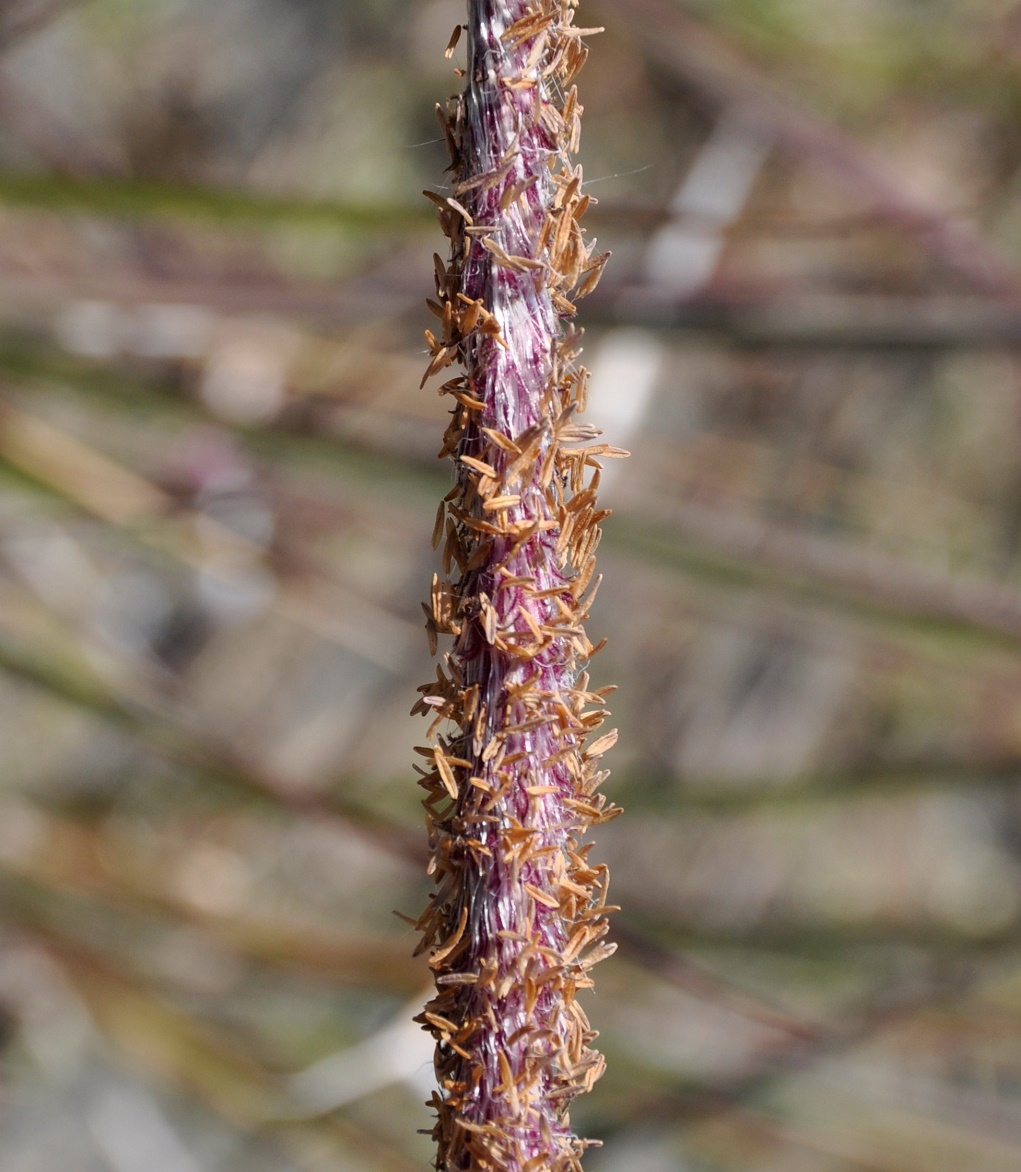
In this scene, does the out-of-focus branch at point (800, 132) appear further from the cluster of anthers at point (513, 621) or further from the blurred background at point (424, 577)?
the cluster of anthers at point (513, 621)

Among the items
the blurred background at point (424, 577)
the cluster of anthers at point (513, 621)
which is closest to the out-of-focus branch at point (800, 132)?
the blurred background at point (424, 577)

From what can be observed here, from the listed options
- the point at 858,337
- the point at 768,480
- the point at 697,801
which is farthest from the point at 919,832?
the point at 858,337

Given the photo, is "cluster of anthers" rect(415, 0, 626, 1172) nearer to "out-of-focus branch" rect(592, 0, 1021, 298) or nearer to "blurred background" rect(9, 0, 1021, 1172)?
"blurred background" rect(9, 0, 1021, 1172)

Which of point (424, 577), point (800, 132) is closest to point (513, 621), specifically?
point (800, 132)

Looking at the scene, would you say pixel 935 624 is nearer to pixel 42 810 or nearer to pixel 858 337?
pixel 858 337

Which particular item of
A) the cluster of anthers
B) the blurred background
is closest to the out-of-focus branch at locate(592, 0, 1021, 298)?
the blurred background

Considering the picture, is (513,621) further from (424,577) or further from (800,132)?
(424,577)
